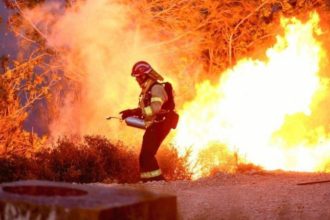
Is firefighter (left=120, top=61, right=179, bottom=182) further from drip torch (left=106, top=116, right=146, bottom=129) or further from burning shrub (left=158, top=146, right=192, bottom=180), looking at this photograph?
burning shrub (left=158, top=146, right=192, bottom=180)

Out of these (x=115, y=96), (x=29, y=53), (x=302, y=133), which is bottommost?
(x=302, y=133)

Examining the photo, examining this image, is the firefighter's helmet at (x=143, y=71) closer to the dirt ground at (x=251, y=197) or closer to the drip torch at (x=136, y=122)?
the drip torch at (x=136, y=122)

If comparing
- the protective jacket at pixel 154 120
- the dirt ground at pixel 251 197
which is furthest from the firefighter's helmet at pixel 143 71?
the dirt ground at pixel 251 197

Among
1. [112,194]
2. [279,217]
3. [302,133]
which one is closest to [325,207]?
[279,217]

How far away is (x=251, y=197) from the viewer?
796 cm

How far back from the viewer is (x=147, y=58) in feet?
50.9

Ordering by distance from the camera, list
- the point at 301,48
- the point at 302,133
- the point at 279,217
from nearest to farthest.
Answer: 1. the point at 279,217
2. the point at 301,48
3. the point at 302,133

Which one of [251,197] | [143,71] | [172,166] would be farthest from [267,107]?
[251,197]

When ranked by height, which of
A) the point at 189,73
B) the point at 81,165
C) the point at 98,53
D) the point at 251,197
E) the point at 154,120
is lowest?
the point at 251,197

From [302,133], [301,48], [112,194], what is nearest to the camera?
[112,194]

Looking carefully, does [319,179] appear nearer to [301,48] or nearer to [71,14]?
[301,48]

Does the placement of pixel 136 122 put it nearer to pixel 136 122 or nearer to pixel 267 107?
pixel 136 122

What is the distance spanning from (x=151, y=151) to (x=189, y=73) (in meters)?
6.67

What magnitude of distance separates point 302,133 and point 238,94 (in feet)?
6.58
